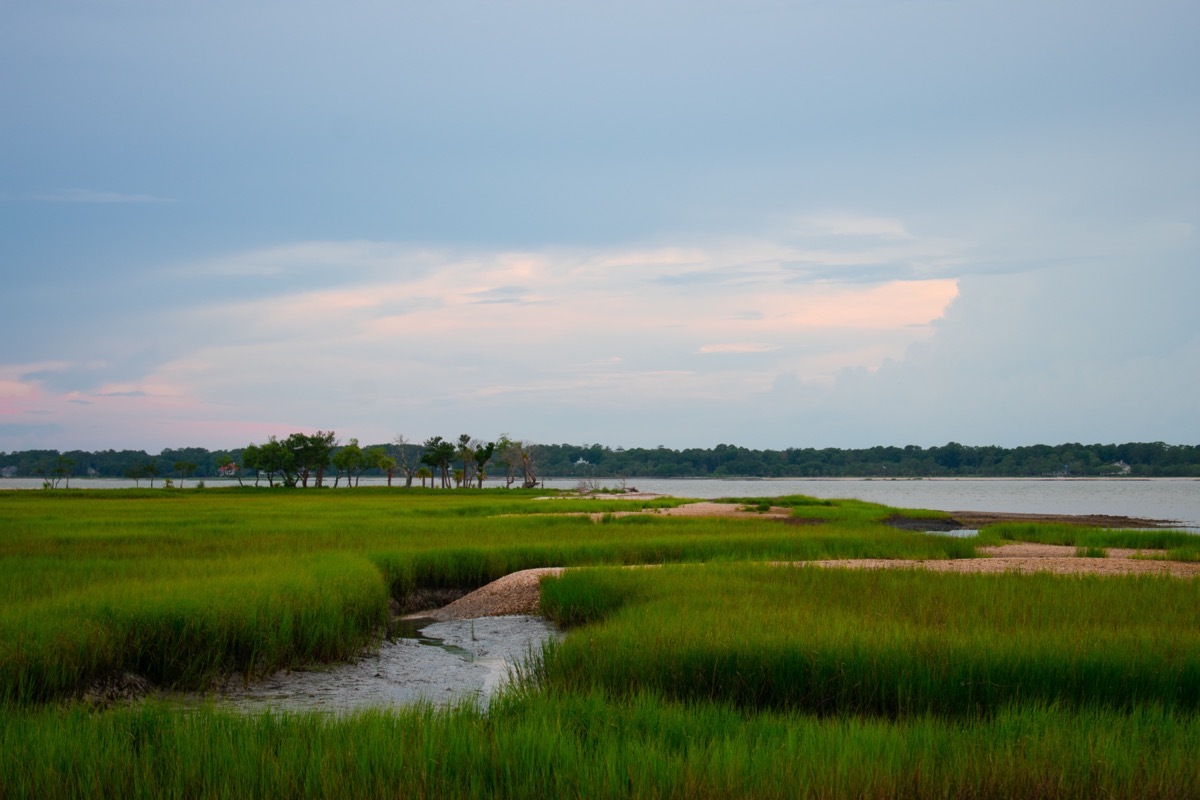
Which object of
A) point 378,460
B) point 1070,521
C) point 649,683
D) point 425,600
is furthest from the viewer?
point 378,460

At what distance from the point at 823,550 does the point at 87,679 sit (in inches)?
659

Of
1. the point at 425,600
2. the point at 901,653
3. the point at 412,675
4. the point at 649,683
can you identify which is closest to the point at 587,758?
the point at 649,683

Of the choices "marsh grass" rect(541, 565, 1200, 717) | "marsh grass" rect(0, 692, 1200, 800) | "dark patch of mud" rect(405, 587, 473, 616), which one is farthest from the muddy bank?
"marsh grass" rect(0, 692, 1200, 800)

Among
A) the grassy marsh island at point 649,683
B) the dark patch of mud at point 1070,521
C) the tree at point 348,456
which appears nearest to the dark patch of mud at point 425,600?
the grassy marsh island at point 649,683

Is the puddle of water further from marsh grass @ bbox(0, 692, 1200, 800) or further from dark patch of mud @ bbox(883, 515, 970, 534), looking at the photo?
dark patch of mud @ bbox(883, 515, 970, 534)

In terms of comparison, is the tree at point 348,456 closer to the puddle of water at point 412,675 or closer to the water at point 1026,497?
the water at point 1026,497

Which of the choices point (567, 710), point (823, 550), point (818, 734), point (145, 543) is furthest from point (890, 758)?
point (145, 543)

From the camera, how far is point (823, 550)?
21766 millimetres

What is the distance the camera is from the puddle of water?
9477mm

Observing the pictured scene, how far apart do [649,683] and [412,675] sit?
390 centimetres

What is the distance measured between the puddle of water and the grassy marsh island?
44cm

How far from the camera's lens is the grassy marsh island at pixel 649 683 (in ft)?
17.3

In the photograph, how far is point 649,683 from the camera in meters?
8.53

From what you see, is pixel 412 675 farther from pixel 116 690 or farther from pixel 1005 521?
pixel 1005 521
